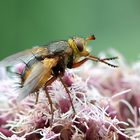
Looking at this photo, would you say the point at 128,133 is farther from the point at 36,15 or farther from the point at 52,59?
the point at 36,15

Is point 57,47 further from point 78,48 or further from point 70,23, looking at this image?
point 70,23

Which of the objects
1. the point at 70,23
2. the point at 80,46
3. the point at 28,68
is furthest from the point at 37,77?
the point at 70,23

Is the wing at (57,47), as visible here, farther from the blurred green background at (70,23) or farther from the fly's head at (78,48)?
the blurred green background at (70,23)

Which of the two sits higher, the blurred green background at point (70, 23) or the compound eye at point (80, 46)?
the compound eye at point (80, 46)

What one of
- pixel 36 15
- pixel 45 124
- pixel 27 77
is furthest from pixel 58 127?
pixel 36 15

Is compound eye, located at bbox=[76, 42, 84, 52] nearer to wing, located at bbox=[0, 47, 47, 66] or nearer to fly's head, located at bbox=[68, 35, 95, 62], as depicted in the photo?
fly's head, located at bbox=[68, 35, 95, 62]

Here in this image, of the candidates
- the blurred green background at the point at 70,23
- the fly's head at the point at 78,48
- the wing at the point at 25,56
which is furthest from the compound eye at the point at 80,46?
the blurred green background at the point at 70,23
